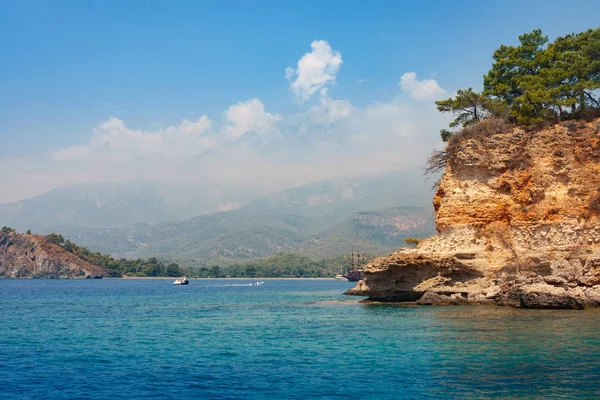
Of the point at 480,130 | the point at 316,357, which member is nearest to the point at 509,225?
the point at 480,130

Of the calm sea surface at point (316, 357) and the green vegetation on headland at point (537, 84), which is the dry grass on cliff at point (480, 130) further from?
the calm sea surface at point (316, 357)

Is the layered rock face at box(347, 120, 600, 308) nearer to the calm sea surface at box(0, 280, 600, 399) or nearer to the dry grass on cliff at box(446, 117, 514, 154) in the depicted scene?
the dry grass on cliff at box(446, 117, 514, 154)

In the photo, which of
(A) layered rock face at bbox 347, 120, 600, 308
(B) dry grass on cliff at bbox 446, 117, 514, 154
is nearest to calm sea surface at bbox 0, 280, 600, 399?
(A) layered rock face at bbox 347, 120, 600, 308

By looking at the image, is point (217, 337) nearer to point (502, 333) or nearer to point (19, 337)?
point (19, 337)

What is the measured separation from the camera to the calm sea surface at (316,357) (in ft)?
56.6

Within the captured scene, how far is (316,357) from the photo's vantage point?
888 inches

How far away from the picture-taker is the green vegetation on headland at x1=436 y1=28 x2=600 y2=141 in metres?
45.6

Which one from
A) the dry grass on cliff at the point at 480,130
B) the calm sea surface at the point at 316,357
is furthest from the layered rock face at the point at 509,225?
the calm sea surface at the point at 316,357

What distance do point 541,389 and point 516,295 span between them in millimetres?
22992

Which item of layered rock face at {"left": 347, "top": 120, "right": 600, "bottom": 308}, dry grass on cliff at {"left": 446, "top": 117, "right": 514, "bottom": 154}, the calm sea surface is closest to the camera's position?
the calm sea surface

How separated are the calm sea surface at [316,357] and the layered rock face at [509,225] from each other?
227 inches

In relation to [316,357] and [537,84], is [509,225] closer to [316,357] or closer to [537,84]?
[537,84]

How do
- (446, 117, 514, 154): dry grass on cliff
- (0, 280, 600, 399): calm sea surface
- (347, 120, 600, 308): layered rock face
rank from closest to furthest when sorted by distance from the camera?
(0, 280, 600, 399): calm sea surface → (347, 120, 600, 308): layered rock face → (446, 117, 514, 154): dry grass on cliff

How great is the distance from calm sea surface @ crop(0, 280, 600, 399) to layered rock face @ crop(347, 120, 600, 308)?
576 centimetres
